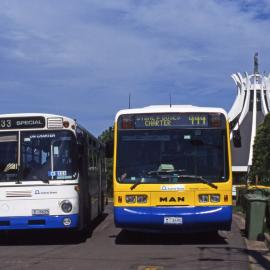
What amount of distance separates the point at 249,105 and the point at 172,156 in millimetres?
77749

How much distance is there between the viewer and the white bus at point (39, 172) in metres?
14.0

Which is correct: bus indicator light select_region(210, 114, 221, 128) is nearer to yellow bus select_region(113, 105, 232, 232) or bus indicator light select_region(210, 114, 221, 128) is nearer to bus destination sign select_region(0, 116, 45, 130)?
yellow bus select_region(113, 105, 232, 232)

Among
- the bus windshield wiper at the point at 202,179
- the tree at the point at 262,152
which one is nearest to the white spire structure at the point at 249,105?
the tree at the point at 262,152

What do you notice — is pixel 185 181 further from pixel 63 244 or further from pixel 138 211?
pixel 63 244

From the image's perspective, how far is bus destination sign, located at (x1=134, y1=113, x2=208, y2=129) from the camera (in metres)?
14.4

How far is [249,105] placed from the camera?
90.2 m

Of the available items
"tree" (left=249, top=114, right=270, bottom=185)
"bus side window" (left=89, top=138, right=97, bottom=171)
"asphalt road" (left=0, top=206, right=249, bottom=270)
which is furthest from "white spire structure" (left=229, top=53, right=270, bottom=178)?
"asphalt road" (left=0, top=206, right=249, bottom=270)

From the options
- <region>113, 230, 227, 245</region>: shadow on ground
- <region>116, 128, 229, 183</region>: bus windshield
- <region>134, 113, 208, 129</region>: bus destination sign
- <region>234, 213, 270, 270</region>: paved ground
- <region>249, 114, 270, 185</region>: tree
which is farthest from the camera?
<region>249, 114, 270, 185</region>: tree

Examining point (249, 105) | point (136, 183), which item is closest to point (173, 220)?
point (136, 183)

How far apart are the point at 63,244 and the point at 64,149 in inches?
89.0

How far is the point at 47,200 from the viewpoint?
14008 mm

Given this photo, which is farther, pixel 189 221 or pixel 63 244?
pixel 63 244

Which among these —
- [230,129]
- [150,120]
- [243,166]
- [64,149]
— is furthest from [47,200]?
[243,166]

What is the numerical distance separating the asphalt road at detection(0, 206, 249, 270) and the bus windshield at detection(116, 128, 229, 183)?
59.8 inches
